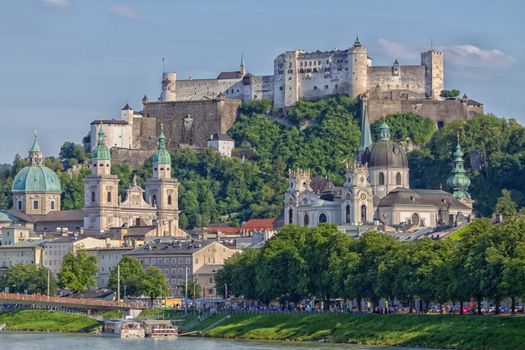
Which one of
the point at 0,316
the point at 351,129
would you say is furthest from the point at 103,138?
the point at 0,316

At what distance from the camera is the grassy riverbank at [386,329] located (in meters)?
82.2

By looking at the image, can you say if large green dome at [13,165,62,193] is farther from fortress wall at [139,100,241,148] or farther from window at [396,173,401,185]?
window at [396,173,401,185]

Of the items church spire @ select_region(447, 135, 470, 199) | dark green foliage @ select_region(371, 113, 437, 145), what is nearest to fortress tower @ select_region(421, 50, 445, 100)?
dark green foliage @ select_region(371, 113, 437, 145)

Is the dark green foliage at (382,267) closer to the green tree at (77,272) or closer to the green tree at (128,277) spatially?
the green tree at (128,277)

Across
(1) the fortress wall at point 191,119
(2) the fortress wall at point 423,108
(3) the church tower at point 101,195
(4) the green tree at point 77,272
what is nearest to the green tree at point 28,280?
(4) the green tree at point 77,272

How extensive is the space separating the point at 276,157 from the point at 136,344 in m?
86.2

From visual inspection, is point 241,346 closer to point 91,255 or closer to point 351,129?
point 91,255

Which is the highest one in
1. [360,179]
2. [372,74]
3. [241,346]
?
[372,74]

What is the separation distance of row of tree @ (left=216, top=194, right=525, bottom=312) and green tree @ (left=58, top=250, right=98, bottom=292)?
53.9 feet

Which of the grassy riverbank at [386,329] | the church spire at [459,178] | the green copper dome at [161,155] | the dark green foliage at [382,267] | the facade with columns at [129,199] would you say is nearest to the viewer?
the grassy riverbank at [386,329]

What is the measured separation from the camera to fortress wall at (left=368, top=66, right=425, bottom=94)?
605 feet

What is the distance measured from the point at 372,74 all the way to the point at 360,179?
43923mm

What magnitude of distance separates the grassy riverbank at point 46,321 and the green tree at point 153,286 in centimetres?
754

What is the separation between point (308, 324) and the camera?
96688mm
